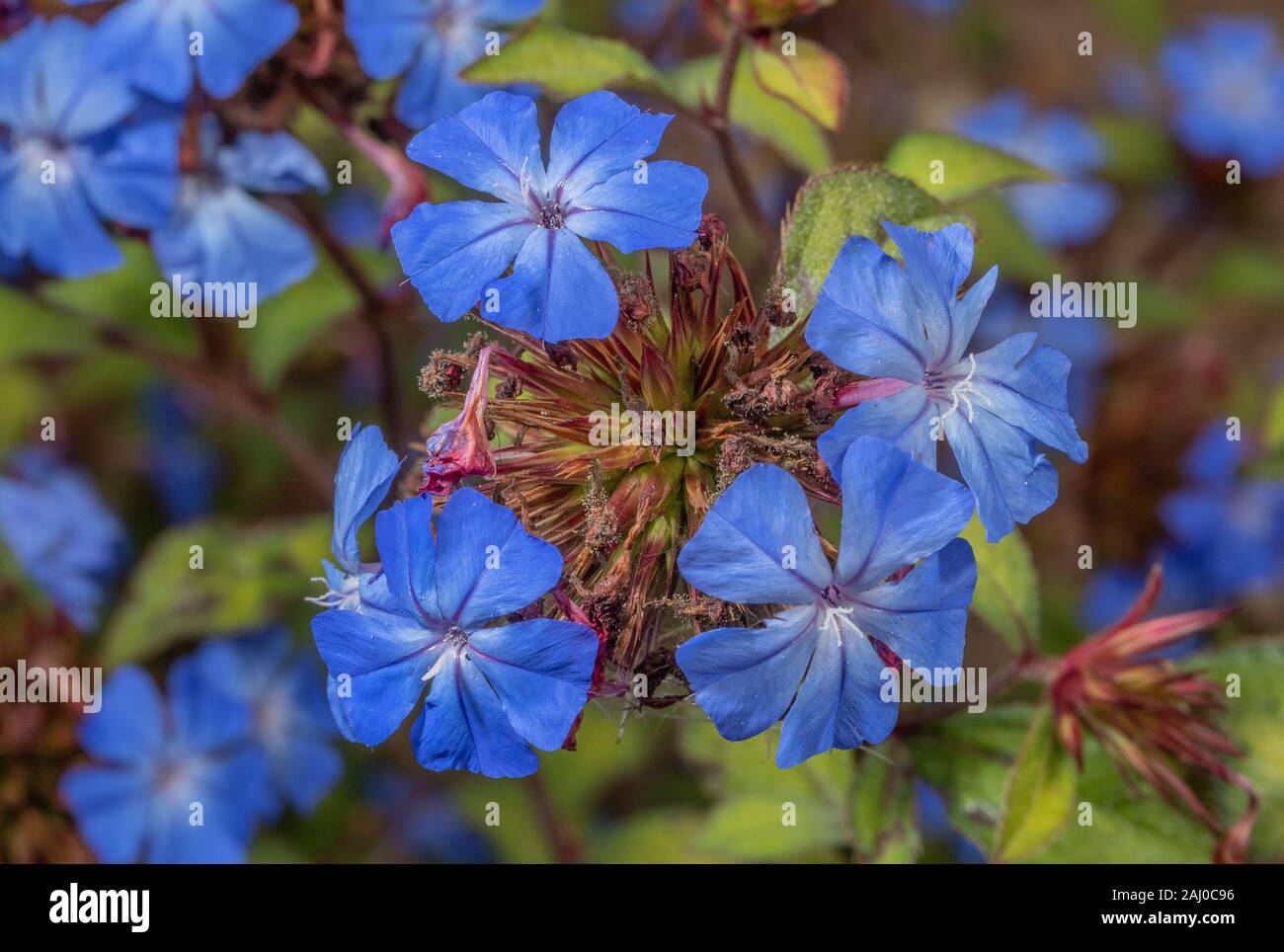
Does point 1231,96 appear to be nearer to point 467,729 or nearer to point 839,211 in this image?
point 839,211

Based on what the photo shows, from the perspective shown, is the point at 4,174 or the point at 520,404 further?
the point at 4,174

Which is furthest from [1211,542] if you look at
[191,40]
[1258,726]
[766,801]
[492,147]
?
[191,40]

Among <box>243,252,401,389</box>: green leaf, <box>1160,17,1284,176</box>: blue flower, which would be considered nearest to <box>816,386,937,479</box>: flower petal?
<box>243,252,401,389</box>: green leaf

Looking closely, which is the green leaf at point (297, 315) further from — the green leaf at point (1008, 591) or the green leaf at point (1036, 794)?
the green leaf at point (1036, 794)

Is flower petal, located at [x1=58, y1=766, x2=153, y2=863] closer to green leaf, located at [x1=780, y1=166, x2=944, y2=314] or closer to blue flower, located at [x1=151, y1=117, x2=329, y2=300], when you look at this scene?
blue flower, located at [x1=151, y1=117, x2=329, y2=300]

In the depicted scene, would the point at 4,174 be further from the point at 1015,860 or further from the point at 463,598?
the point at 1015,860

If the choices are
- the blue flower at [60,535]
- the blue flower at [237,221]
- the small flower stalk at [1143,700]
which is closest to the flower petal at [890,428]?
the small flower stalk at [1143,700]
